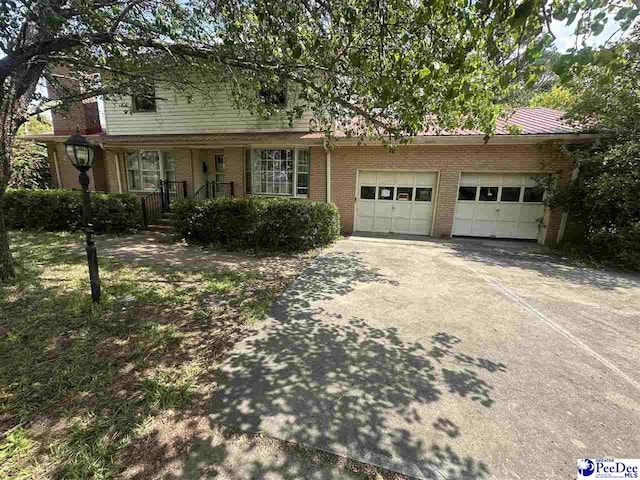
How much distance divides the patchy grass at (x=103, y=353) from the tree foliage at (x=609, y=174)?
799 cm

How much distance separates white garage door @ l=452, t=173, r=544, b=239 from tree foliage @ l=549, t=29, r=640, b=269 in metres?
0.93

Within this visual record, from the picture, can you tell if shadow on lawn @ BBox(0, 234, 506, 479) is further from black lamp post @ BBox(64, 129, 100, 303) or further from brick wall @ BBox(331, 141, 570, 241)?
brick wall @ BBox(331, 141, 570, 241)

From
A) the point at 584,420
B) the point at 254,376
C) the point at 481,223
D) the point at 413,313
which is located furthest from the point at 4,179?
the point at 481,223

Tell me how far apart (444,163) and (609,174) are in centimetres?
396

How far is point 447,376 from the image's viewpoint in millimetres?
2744

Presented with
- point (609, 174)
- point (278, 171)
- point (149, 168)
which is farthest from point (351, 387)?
point (149, 168)

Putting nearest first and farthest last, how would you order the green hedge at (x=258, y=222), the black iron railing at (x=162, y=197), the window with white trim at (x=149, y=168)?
1. the green hedge at (x=258, y=222)
2. the black iron railing at (x=162, y=197)
3. the window with white trim at (x=149, y=168)

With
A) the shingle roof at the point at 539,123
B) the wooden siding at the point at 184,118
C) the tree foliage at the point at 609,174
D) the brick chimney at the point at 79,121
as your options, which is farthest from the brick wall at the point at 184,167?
the tree foliage at the point at 609,174

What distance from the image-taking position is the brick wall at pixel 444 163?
27.9ft

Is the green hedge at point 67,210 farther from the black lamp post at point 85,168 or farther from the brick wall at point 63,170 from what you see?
the black lamp post at point 85,168

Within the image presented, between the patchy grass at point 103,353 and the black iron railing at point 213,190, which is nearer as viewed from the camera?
the patchy grass at point 103,353

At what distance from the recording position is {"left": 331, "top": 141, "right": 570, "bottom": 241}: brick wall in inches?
334

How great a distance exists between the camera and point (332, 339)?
11.0 feet

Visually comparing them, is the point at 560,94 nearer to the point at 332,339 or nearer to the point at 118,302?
the point at 332,339
